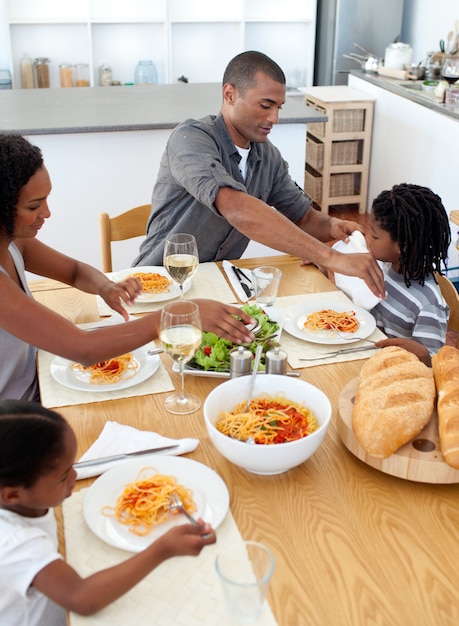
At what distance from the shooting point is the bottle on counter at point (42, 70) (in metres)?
5.80

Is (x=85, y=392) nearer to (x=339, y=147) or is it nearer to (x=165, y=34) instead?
(x=339, y=147)

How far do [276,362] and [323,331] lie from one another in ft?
1.02

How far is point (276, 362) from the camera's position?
4.94ft

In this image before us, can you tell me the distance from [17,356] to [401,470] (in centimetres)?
93

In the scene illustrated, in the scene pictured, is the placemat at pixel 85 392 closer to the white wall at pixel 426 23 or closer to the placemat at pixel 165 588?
the placemat at pixel 165 588

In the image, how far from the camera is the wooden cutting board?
4.01 feet

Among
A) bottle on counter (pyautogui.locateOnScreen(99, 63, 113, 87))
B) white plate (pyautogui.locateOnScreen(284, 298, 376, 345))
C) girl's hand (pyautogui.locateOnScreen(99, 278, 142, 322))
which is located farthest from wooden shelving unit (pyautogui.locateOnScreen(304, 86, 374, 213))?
girl's hand (pyautogui.locateOnScreen(99, 278, 142, 322))

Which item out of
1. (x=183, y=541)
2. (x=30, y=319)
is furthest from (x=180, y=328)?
(x=183, y=541)

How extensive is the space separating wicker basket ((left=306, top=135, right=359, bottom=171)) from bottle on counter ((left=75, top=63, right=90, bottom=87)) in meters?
2.14

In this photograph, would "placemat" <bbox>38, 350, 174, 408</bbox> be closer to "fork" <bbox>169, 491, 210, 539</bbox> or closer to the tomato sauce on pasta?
the tomato sauce on pasta

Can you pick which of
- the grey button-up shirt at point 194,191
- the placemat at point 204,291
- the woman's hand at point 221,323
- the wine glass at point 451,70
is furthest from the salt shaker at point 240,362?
the wine glass at point 451,70

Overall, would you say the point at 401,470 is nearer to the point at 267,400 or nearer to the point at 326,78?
the point at 267,400

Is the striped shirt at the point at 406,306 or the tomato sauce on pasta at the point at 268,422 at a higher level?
the tomato sauce on pasta at the point at 268,422

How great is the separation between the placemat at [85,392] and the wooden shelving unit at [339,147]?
12.4ft
